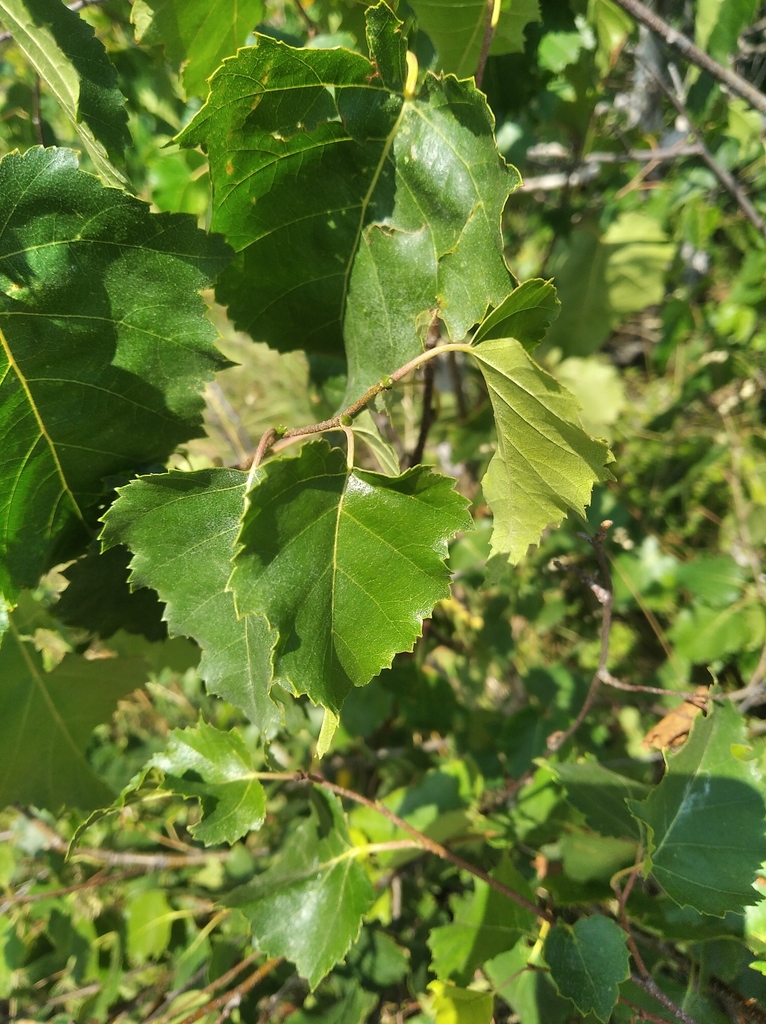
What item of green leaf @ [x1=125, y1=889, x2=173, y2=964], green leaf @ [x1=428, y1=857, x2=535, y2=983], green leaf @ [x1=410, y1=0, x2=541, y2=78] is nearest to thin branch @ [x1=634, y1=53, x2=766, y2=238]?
green leaf @ [x1=410, y1=0, x2=541, y2=78]

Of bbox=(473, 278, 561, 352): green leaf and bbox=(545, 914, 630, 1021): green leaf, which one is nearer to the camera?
bbox=(473, 278, 561, 352): green leaf

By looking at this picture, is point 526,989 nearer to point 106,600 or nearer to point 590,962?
point 590,962

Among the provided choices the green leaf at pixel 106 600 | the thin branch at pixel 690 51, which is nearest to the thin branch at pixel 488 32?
the thin branch at pixel 690 51

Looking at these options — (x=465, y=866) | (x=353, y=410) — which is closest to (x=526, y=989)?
(x=465, y=866)

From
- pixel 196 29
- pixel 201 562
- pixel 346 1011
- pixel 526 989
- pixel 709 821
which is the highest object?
pixel 196 29

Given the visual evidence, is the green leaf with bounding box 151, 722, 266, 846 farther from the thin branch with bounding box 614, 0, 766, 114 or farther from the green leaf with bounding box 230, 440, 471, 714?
the thin branch with bounding box 614, 0, 766, 114

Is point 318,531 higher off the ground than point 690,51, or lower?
lower
